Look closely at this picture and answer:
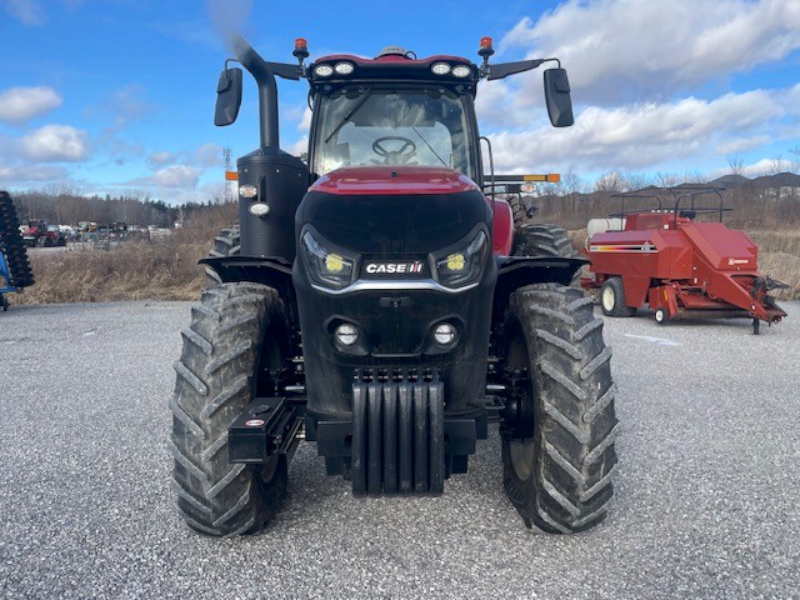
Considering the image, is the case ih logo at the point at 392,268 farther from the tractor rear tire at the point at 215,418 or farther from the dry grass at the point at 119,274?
the dry grass at the point at 119,274

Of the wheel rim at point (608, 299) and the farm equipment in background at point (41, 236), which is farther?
the farm equipment in background at point (41, 236)

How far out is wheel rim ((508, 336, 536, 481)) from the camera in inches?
122

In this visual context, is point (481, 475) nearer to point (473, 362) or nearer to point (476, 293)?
point (473, 362)

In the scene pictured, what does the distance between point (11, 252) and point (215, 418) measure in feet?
37.2

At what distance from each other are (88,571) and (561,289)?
98.7 inches

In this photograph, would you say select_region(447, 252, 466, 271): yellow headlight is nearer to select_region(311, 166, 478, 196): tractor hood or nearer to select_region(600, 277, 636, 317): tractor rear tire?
select_region(311, 166, 478, 196): tractor hood

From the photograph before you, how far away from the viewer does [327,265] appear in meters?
2.46

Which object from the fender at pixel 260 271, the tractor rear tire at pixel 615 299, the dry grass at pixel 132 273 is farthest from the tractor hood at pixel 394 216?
the dry grass at pixel 132 273

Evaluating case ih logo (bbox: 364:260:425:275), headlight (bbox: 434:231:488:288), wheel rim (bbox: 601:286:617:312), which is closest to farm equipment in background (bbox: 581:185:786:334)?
wheel rim (bbox: 601:286:617:312)

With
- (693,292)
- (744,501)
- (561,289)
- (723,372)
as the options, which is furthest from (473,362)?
(693,292)

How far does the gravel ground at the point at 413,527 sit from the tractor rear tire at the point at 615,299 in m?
5.60

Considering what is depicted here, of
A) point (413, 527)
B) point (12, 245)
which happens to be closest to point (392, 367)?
point (413, 527)

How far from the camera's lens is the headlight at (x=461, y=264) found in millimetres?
2449

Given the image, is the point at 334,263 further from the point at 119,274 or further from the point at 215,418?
the point at 119,274
